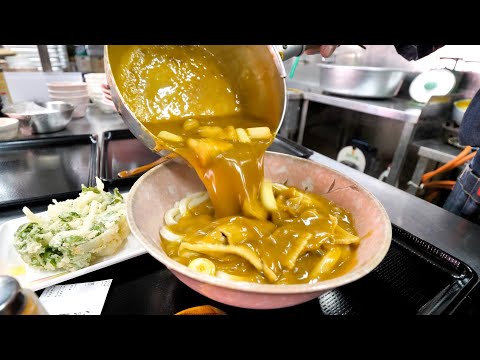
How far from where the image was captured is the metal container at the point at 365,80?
11.4 feet

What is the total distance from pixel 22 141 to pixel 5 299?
76.2 inches

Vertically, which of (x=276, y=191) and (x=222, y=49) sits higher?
(x=222, y=49)

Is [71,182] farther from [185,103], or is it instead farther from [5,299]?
[5,299]

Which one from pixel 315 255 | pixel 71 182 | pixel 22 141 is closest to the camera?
pixel 315 255

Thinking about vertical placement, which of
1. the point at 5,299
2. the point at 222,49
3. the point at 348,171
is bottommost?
the point at 348,171

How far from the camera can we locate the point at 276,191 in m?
1.23

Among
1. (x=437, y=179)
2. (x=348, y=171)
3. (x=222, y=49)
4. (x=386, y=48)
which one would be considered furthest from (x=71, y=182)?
(x=386, y=48)

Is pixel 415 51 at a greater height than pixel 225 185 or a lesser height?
greater

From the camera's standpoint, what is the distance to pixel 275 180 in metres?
1.35

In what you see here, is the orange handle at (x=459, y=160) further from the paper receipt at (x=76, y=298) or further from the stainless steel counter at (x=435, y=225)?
the paper receipt at (x=76, y=298)

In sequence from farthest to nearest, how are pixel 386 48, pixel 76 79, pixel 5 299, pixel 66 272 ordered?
pixel 386 48
pixel 76 79
pixel 66 272
pixel 5 299

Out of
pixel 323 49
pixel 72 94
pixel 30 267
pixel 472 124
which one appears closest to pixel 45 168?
pixel 30 267

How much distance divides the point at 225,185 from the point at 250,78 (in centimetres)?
53

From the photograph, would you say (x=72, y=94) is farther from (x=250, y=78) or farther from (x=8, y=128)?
(x=250, y=78)
